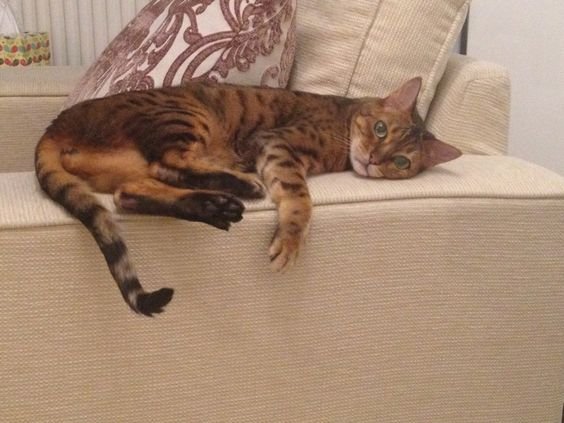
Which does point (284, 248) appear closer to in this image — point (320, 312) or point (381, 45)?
point (320, 312)

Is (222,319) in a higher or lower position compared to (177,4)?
lower

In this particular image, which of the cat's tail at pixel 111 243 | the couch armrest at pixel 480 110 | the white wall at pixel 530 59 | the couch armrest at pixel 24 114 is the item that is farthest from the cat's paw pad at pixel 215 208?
the white wall at pixel 530 59

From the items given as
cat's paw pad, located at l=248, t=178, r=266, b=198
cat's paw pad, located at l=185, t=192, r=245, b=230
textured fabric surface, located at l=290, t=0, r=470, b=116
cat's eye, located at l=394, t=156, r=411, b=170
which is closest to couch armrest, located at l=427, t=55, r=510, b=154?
textured fabric surface, located at l=290, t=0, r=470, b=116

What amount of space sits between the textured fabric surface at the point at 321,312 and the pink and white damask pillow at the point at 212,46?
280mm

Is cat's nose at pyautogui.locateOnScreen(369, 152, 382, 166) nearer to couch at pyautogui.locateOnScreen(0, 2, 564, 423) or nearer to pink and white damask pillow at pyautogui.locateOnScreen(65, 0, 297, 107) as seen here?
couch at pyautogui.locateOnScreen(0, 2, 564, 423)

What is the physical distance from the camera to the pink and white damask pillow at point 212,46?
4.14 ft

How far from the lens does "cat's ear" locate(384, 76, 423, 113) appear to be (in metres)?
1.27

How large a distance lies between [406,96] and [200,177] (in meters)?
0.45

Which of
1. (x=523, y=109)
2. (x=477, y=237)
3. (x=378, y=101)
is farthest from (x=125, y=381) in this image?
(x=523, y=109)

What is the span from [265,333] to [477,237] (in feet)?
1.24

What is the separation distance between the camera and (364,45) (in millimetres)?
1403

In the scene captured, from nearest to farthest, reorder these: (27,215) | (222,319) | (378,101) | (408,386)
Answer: (27,215), (222,319), (408,386), (378,101)

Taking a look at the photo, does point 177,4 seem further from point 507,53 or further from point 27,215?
point 507,53

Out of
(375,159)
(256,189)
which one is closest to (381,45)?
(375,159)
